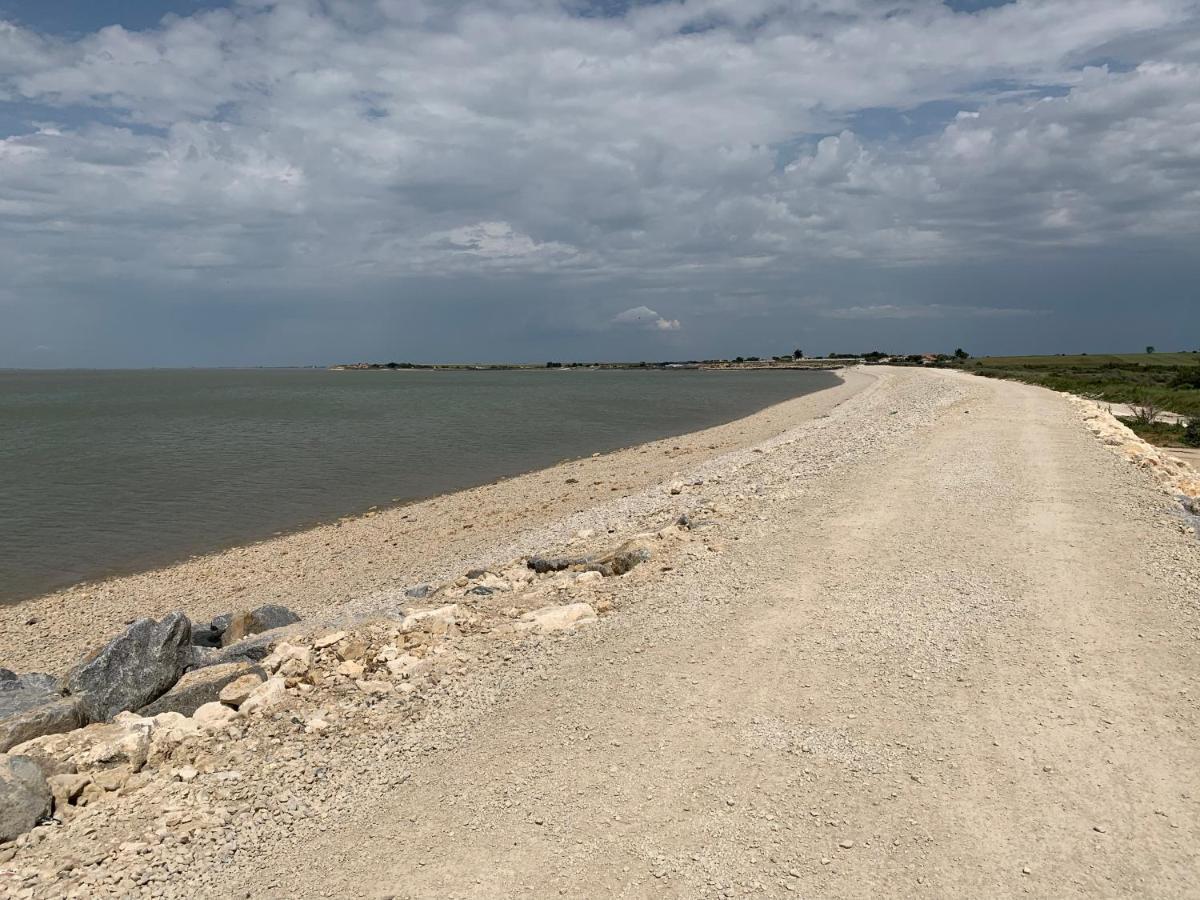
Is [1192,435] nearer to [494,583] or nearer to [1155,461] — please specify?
[1155,461]

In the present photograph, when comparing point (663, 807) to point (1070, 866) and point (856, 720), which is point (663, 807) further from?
point (1070, 866)

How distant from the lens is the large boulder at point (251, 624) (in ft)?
35.3

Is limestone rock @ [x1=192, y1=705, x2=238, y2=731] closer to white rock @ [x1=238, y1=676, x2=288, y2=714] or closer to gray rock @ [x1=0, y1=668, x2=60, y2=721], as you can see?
white rock @ [x1=238, y1=676, x2=288, y2=714]

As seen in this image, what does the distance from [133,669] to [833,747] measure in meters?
6.90

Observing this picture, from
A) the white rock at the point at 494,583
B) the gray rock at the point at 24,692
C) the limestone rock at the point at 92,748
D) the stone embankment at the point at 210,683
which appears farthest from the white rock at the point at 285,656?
the white rock at the point at 494,583

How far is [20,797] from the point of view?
5.08 meters

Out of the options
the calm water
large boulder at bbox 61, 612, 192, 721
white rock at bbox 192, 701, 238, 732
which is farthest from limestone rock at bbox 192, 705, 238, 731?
the calm water

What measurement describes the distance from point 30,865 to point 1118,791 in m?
6.87

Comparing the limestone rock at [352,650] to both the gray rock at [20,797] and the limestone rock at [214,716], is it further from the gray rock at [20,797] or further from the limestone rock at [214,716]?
the gray rock at [20,797]

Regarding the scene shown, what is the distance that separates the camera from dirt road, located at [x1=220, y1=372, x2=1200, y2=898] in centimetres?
452

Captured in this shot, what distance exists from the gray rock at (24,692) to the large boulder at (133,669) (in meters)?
0.19

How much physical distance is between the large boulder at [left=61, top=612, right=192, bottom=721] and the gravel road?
260 cm

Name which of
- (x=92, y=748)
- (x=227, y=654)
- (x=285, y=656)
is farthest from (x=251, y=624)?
(x=92, y=748)

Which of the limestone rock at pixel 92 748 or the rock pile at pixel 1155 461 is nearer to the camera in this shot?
the limestone rock at pixel 92 748
